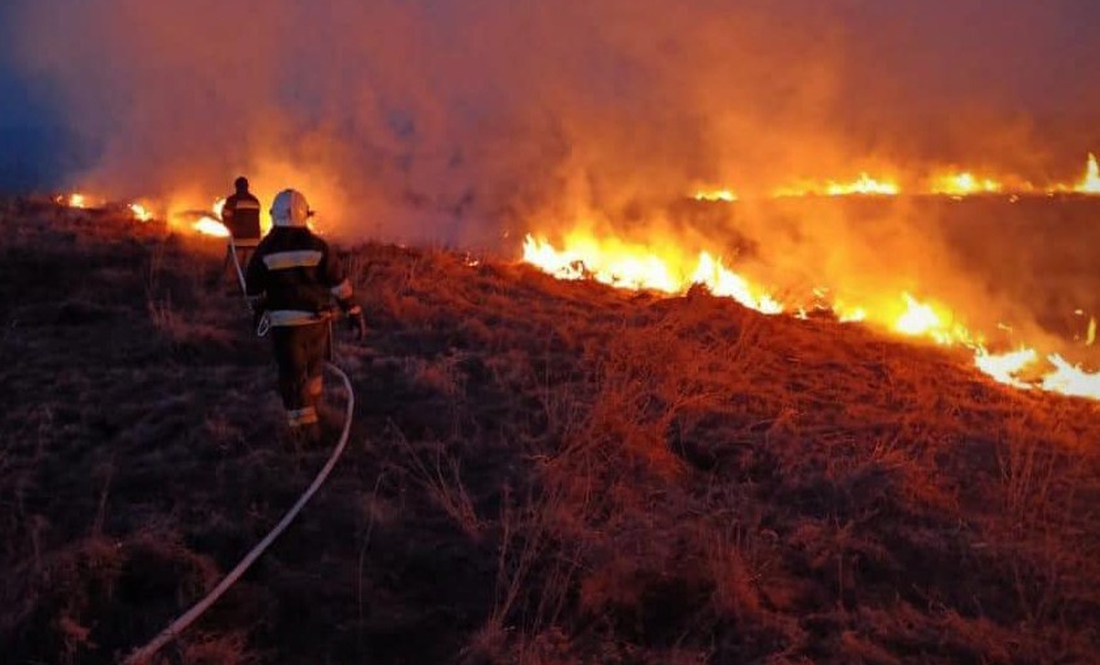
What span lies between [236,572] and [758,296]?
10953 millimetres

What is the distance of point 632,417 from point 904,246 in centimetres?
1351

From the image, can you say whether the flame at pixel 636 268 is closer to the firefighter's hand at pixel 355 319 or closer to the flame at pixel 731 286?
the flame at pixel 731 286

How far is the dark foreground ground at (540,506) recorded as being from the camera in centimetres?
403

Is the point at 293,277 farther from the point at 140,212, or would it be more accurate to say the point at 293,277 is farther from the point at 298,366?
the point at 140,212

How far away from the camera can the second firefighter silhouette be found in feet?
19.0

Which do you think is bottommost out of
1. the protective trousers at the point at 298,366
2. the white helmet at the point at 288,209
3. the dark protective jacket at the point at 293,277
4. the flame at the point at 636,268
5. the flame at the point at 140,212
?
the protective trousers at the point at 298,366

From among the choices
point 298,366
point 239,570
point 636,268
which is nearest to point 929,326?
point 636,268

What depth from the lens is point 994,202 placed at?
22000 millimetres

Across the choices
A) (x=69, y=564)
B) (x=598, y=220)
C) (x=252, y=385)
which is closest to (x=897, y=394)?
(x=252, y=385)

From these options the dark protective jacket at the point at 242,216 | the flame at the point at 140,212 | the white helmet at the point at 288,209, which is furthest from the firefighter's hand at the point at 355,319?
the flame at the point at 140,212

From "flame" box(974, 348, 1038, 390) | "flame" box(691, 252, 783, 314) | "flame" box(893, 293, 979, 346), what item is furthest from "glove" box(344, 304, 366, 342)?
"flame" box(893, 293, 979, 346)

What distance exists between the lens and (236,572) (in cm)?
420

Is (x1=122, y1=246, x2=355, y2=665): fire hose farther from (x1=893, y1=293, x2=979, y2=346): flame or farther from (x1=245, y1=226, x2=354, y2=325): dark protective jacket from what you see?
(x1=893, y1=293, x2=979, y2=346): flame

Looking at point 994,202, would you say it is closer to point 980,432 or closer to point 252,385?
point 980,432
